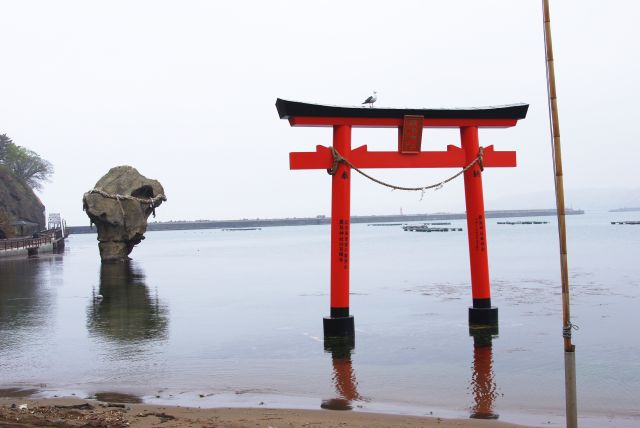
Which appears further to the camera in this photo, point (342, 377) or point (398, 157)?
point (398, 157)

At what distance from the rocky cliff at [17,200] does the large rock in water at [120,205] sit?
988 inches

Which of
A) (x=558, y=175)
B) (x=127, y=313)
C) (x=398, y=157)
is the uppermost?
(x=398, y=157)

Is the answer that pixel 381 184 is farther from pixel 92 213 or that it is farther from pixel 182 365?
pixel 92 213

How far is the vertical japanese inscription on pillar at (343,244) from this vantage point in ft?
39.5

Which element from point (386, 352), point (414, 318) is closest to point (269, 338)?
point (386, 352)

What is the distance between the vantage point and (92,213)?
36.3m

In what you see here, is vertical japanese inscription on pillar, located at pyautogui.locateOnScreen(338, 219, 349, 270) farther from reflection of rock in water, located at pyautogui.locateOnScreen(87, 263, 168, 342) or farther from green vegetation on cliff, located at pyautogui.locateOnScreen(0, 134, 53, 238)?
green vegetation on cliff, located at pyautogui.locateOnScreen(0, 134, 53, 238)

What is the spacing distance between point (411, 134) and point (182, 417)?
287 inches

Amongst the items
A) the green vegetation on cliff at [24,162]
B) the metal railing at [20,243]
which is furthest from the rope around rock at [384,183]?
the green vegetation on cliff at [24,162]

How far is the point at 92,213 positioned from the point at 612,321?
28815mm

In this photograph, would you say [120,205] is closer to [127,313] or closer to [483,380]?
[127,313]

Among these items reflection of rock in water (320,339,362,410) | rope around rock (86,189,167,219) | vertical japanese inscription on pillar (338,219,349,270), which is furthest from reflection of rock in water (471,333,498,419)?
rope around rock (86,189,167,219)

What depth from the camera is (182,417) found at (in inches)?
300

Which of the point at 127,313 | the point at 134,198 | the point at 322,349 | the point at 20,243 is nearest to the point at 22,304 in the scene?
the point at 127,313
